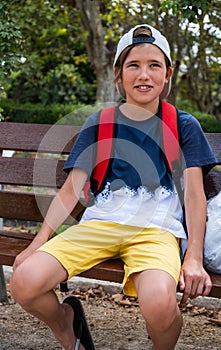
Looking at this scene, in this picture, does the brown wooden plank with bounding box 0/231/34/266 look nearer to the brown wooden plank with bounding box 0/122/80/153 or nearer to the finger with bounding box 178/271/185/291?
the brown wooden plank with bounding box 0/122/80/153

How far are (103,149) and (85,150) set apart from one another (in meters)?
0.09

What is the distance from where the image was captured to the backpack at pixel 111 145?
2.90m

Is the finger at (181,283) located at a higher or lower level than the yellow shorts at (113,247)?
lower

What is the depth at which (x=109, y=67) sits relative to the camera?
9.26 metres

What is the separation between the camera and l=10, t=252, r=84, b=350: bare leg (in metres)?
2.59

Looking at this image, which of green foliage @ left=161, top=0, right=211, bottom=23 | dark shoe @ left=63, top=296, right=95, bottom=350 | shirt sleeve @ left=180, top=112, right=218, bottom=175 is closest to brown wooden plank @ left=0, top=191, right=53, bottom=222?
dark shoe @ left=63, top=296, right=95, bottom=350

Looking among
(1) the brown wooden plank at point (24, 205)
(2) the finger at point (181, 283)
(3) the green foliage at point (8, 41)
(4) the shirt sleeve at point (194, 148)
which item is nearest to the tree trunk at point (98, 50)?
(3) the green foliage at point (8, 41)

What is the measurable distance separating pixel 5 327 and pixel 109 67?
6.17m

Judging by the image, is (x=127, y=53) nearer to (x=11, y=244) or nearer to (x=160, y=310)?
(x=11, y=244)

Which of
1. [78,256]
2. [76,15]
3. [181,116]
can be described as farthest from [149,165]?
[76,15]

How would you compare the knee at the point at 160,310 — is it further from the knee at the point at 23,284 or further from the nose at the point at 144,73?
the nose at the point at 144,73

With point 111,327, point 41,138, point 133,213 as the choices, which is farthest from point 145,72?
point 111,327

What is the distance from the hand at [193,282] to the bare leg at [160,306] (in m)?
0.10

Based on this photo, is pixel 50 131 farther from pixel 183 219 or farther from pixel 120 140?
pixel 183 219
